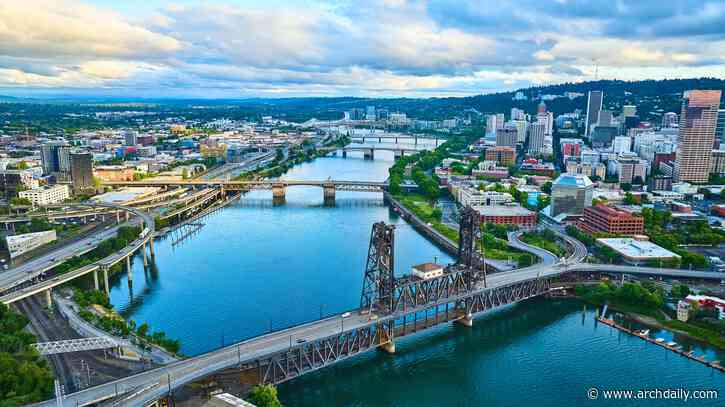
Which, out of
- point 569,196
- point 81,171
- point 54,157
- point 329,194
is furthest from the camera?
point 54,157

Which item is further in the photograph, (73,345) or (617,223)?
(617,223)

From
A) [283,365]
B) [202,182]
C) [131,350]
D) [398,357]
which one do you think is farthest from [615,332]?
[202,182]

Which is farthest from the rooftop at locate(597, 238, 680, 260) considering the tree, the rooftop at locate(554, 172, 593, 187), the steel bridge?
the tree

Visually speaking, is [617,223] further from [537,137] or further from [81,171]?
[537,137]

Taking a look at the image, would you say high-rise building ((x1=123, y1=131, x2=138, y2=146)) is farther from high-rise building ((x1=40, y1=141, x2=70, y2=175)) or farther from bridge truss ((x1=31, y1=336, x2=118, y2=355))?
bridge truss ((x1=31, y1=336, x2=118, y2=355))

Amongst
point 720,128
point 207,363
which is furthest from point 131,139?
point 720,128

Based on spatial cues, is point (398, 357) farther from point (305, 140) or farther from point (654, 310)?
point (305, 140)
